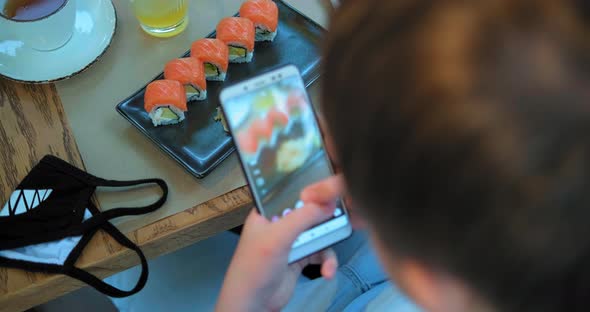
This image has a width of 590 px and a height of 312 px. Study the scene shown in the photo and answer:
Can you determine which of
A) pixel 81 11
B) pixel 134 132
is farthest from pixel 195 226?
pixel 81 11

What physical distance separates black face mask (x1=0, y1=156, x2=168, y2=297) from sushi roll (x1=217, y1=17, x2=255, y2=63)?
212 mm

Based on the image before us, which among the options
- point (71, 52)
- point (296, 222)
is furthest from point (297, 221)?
point (71, 52)

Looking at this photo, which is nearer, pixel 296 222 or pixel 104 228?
pixel 296 222

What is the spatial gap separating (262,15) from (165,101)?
18 centimetres

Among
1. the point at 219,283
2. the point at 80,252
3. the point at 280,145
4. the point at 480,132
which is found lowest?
the point at 219,283

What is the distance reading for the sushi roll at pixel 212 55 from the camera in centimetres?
72

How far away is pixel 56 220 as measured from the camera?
64 cm

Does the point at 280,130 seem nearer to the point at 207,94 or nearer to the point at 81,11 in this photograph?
the point at 207,94

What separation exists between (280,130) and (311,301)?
0.27 metres

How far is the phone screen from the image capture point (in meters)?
0.60

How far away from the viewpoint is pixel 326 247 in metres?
0.60

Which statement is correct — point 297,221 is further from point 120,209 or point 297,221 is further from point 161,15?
point 161,15

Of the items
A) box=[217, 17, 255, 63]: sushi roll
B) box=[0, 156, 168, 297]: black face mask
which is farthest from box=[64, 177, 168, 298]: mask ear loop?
box=[217, 17, 255, 63]: sushi roll

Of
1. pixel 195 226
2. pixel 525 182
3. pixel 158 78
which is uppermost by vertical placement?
pixel 525 182
